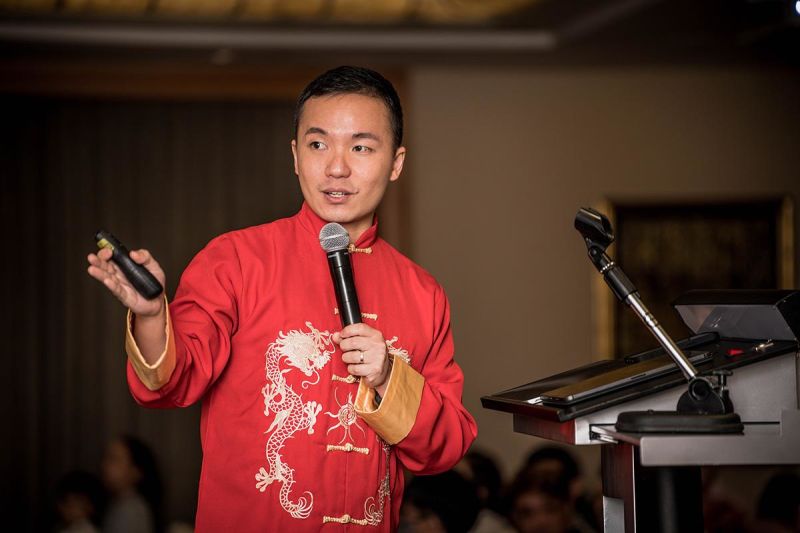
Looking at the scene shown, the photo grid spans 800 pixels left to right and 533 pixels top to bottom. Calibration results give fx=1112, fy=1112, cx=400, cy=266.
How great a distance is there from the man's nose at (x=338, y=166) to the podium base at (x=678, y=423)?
22.3 inches

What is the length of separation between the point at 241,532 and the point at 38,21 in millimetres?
3923

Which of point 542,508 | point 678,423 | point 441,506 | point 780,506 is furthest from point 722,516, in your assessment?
point 678,423

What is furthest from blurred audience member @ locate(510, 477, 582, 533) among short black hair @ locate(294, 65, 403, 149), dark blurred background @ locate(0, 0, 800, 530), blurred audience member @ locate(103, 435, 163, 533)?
short black hair @ locate(294, 65, 403, 149)

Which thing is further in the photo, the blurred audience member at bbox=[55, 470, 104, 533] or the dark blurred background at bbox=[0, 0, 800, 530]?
the dark blurred background at bbox=[0, 0, 800, 530]

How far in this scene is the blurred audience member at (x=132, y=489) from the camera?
4.29 metres

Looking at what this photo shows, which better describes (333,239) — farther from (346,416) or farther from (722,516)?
(722,516)

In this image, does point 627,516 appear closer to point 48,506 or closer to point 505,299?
point 505,299

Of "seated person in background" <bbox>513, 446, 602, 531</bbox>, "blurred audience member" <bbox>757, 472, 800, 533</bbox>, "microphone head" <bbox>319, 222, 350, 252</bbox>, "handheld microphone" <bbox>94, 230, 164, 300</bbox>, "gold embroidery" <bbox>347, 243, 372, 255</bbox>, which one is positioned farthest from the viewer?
"seated person in background" <bbox>513, 446, 602, 531</bbox>

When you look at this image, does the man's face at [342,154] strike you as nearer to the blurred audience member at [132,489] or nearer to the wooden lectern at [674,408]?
the wooden lectern at [674,408]

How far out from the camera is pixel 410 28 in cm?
516

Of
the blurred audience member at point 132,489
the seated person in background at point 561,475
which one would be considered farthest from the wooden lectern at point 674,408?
the blurred audience member at point 132,489

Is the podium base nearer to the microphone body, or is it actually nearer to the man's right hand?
the microphone body

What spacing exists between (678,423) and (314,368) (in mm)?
538

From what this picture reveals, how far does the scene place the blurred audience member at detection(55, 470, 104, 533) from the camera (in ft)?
14.4
